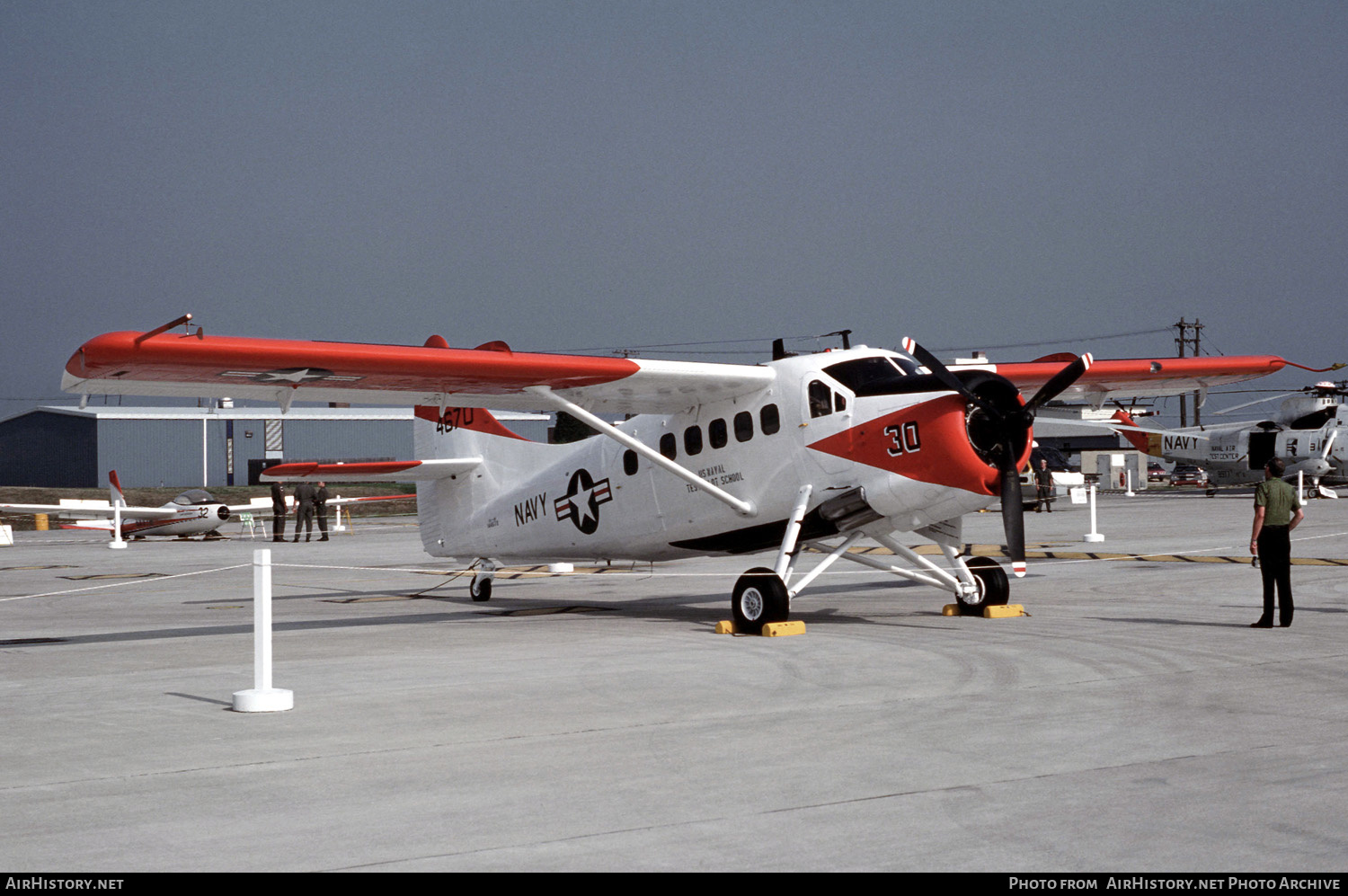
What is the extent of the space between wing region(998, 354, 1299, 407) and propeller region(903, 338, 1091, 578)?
14.6ft

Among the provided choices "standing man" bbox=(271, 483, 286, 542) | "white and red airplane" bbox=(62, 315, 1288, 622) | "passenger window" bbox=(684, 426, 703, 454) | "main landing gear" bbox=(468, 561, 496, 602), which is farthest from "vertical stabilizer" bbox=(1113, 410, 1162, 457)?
"passenger window" bbox=(684, 426, 703, 454)

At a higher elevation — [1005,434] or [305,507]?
[1005,434]

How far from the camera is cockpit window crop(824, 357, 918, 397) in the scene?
13.1 m

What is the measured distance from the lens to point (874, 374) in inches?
525

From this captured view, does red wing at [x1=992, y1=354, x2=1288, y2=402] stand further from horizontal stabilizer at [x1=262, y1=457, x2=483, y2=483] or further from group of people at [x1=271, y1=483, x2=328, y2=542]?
group of people at [x1=271, y1=483, x2=328, y2=542]

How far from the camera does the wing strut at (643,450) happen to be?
46.1ft

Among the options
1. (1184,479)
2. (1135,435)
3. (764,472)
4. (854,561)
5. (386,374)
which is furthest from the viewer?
(1184,479)

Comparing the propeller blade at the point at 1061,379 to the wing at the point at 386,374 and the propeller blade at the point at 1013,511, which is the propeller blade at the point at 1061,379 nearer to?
the propeller blade at the point at 1013,511

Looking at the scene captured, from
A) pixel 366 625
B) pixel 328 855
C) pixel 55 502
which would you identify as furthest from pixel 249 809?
pixel 55 502

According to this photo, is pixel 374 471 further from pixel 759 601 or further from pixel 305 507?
pixel 305 507

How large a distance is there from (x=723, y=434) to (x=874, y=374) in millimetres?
2076

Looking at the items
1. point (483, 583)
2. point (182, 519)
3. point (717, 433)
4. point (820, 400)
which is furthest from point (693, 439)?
point (182, 519)

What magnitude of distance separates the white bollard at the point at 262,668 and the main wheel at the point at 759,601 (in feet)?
18.0

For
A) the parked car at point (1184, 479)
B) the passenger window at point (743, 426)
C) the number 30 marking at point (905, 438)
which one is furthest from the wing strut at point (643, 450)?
the parked car at point (1184, 479)
